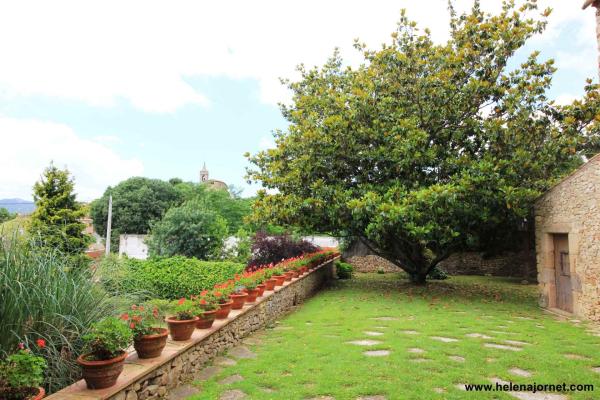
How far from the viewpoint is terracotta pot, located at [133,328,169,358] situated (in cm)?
363

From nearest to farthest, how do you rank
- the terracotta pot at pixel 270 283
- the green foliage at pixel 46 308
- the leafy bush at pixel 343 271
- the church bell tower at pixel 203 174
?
1. the green foliage at pixel 46 308
2. the terracotta pot at pixel 270 283
3. the leafy bush at pixel 343 271
4. the church bell tower at pixel 203 174

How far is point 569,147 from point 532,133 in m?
1.00

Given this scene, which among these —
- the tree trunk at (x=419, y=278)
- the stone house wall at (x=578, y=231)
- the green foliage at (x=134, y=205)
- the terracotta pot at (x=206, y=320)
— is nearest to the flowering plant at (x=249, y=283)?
the terracotta pot at (x=206, y=320)

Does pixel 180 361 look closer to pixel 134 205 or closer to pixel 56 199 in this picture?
pixel 56 199

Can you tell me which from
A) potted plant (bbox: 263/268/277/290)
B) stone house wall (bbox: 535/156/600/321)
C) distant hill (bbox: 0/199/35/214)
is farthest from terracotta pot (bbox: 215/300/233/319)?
stone house wall (bbox: 535/156/600/321)

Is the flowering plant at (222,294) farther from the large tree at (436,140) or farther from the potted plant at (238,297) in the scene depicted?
the large tree at (436,140)

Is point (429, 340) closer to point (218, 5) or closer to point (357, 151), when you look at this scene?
point (357, 151)

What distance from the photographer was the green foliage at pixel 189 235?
55.8 ft

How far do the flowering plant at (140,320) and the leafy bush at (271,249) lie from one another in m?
10.6

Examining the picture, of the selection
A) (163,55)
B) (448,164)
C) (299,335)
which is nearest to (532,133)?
(448,164)

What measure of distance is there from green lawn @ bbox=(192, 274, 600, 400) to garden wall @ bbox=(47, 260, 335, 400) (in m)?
0.31

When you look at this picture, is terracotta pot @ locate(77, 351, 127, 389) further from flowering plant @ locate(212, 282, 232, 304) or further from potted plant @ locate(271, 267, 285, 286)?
potted plant @ locate(271, 267, 285, 286)

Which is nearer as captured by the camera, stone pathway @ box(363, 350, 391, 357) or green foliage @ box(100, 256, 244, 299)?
stone pathway @ box(363, 350, 391, 357)

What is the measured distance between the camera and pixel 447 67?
35.9 ft
